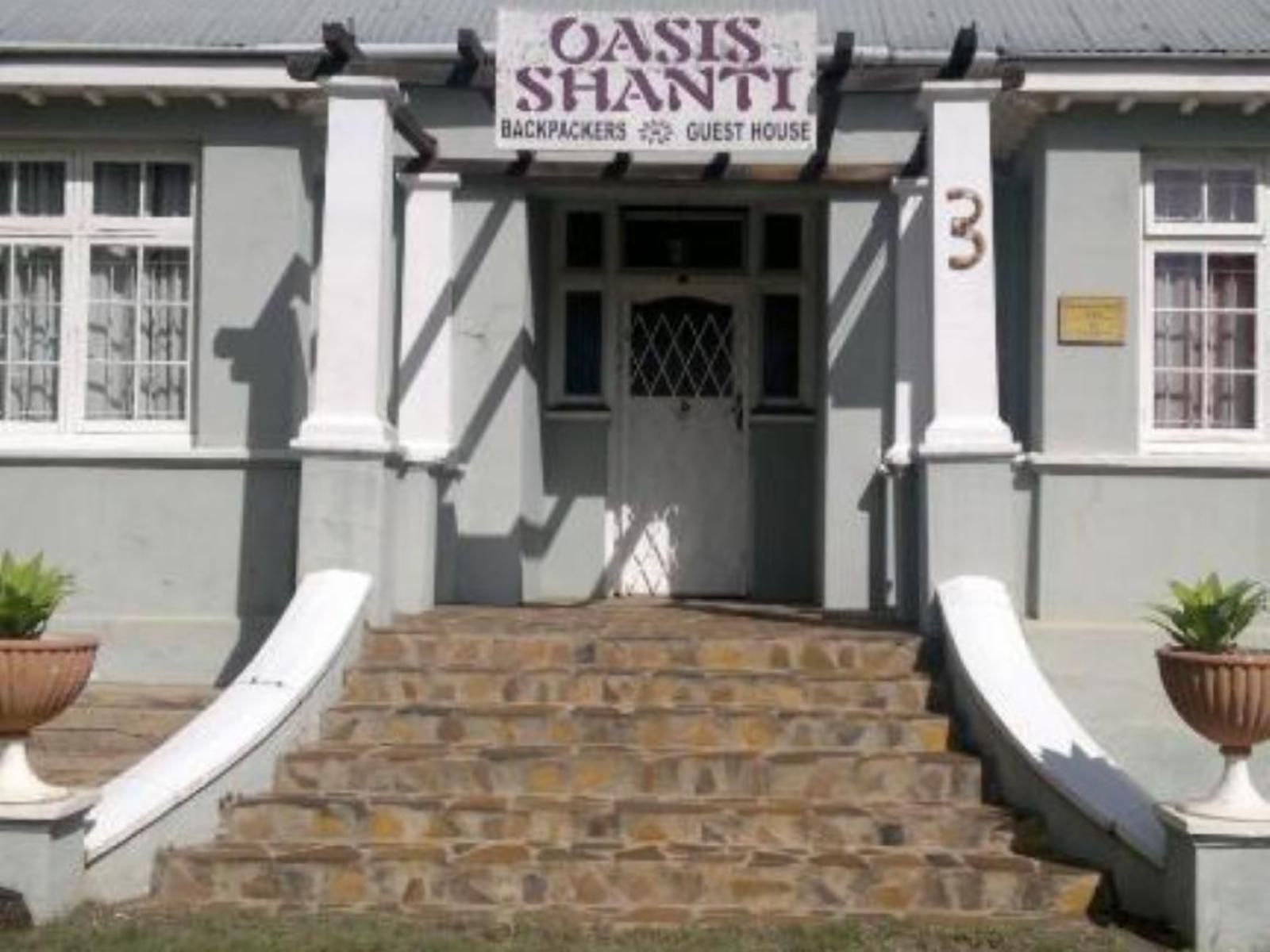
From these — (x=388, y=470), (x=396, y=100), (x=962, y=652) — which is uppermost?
(x=396, y=100)

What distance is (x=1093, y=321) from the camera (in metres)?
11.0

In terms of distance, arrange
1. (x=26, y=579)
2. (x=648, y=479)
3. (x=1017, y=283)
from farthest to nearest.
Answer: (x=648, y=479) → (x=1017, y=283) → (x=26, y=579)

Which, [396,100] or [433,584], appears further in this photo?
[433,584]

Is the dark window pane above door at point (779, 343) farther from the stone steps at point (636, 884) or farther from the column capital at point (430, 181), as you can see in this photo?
the stone steps at point (636, 884)

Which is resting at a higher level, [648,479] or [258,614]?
[648,479]

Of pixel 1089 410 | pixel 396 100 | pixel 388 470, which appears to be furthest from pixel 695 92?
pixel 1089 410

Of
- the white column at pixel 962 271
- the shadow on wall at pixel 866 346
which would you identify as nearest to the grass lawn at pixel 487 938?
the white column at pixel 962 271

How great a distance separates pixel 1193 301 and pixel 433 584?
557 cm

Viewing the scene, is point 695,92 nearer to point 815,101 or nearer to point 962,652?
point 815,101

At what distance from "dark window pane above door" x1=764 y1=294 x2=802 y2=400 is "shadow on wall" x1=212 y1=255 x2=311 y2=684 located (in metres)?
3.86

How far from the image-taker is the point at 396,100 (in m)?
9.83

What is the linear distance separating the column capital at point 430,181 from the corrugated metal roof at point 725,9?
1.04 meters

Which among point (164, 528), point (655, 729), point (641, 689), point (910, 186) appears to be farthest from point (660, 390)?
point (655, 729)

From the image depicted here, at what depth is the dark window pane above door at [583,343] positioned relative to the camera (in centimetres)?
1322
